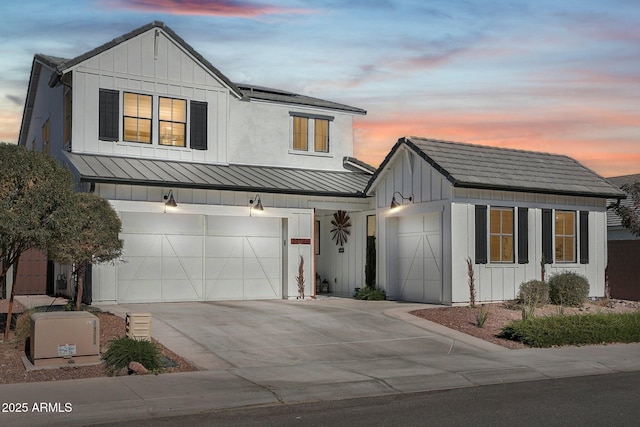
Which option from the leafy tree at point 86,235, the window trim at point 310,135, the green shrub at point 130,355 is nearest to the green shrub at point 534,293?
the window trim at point 310,135

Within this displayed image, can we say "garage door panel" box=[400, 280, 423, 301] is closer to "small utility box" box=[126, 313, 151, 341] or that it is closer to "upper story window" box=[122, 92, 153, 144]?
"upper story window" box=[122, 92, 153, 144]

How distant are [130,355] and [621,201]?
2619cm

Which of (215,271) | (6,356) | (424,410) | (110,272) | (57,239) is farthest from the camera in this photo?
(215,271)

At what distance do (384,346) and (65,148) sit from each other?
40.7ft

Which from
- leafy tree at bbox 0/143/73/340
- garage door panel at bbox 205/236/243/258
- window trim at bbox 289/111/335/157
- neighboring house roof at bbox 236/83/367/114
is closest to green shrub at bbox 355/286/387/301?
garage door panel at bbox 205/236/243/258

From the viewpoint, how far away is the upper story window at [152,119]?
22375 mm

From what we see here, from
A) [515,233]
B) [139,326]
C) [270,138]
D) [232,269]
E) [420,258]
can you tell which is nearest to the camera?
[139,326]

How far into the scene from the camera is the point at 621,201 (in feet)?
107

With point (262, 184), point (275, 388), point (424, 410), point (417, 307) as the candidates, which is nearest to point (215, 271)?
point (262, 184)

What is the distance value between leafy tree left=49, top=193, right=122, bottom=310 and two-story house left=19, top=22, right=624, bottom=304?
347 cm

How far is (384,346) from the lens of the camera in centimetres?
1541

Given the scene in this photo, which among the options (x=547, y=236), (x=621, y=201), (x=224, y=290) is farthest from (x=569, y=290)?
(x=621, y=201)

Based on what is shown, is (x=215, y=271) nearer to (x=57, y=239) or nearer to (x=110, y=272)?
(x=110, y=272)

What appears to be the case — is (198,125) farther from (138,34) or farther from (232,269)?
(232,269)
